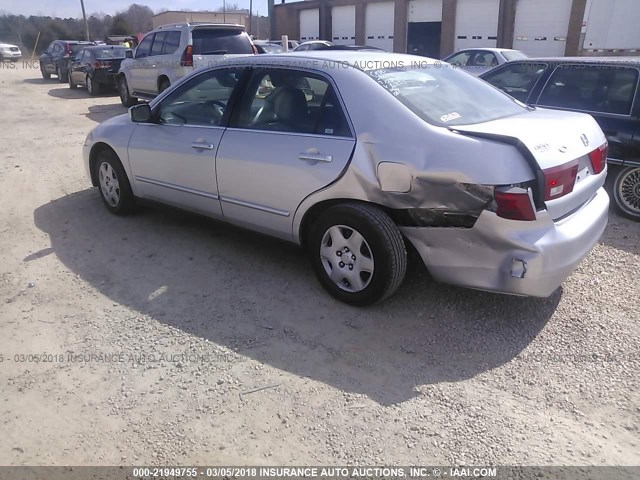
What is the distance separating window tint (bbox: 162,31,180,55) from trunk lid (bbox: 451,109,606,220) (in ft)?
32.6

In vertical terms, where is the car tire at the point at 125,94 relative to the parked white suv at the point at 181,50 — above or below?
below

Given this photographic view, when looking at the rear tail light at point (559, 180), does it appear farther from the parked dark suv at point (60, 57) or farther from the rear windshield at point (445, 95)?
the parked dark suv at point (60, 57)

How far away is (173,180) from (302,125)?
1.46 meters

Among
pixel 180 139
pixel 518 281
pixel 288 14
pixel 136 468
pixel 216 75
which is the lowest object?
pixel 136 468

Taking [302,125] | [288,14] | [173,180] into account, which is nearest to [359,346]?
[302,125]

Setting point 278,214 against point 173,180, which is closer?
point 278,214

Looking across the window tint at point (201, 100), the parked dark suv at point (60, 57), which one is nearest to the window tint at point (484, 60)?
the window tint at point (201, 100)

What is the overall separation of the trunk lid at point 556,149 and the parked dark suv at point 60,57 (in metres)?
21.4

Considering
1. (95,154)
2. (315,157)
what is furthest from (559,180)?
(95,154)

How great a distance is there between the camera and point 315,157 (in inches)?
141

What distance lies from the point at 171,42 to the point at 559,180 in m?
10.9

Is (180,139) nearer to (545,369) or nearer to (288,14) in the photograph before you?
(545,369)

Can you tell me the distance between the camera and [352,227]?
137 inches

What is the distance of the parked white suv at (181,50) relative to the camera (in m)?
11.6
